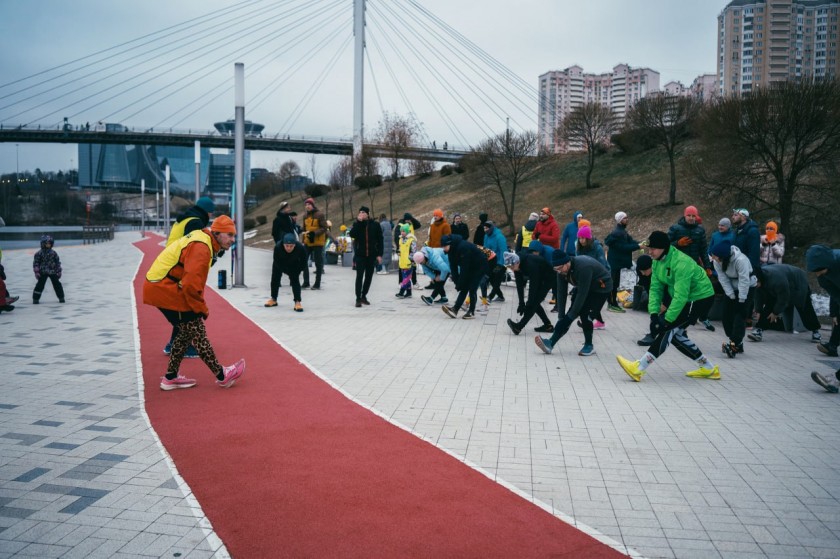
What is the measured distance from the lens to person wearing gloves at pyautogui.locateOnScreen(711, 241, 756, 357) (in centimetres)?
911

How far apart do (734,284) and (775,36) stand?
405 ft

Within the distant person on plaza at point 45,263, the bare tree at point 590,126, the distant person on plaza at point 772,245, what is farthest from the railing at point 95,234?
the distant person on plaza at point 772,245

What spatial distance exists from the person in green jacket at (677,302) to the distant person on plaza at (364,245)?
23.2 ft

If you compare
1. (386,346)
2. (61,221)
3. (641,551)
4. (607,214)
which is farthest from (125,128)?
(641,551)

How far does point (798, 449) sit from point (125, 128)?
103 metres

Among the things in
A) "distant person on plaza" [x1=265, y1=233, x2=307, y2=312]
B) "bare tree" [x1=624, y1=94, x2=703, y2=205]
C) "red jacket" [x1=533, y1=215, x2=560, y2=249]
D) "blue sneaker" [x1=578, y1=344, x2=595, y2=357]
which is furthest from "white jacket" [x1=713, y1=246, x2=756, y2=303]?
"bare tree" [x1=624, y1=94, x2=703, y2=205]

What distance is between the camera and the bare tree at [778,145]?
75.9ft

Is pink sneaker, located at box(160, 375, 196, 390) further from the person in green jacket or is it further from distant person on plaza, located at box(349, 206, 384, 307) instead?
distant person on plaza, located at box(349, 206, 384, 307)

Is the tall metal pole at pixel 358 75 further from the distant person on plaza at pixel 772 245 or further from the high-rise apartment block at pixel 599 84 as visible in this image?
the high-rise apartment block at pixel 599 84

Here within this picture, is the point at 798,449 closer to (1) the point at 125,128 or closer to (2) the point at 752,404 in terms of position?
(2) the point at 752,404

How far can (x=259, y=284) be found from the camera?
19.0 m

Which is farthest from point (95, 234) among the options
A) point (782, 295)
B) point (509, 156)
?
point (782, 295)

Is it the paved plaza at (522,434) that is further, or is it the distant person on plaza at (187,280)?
the distant person on plaza at (187,280)

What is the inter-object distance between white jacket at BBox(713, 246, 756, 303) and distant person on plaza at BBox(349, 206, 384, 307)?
23.1ft
